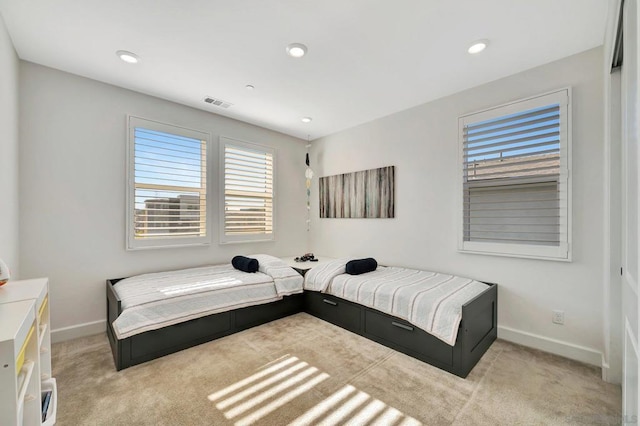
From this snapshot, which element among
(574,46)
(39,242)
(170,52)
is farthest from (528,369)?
(39,242)

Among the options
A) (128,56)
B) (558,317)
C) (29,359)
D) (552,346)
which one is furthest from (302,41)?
(552,346)

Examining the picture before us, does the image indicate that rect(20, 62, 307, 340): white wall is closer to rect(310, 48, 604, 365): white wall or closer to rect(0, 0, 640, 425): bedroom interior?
rect(0, 0, 640, 425): bedroom interior

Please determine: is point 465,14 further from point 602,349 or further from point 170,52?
Result: point 602,349

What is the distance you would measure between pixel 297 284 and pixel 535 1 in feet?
10.4

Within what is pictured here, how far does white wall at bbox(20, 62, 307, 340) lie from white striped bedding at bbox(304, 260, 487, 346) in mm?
2020

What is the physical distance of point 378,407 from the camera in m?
1.73

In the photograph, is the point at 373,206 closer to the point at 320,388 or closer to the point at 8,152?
the point at 320,388

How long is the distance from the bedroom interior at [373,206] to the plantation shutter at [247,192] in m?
0.14

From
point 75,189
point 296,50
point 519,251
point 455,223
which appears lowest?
point 519,251

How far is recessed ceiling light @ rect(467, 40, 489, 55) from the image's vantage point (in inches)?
85.1

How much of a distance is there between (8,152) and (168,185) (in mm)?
1309

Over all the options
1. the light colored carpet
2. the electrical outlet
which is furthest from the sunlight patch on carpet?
the electrical outlet

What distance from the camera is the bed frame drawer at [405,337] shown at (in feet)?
7.09

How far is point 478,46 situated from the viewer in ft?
7.26
